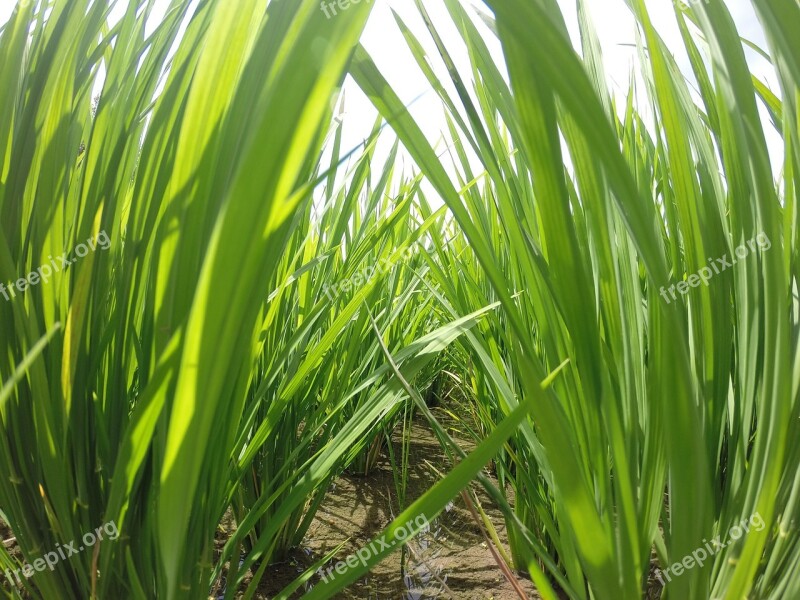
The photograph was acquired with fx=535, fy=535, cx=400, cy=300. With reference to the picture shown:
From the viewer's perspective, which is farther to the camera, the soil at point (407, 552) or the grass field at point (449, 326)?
the soil at point (407, 552)

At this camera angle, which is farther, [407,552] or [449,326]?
[407,552]

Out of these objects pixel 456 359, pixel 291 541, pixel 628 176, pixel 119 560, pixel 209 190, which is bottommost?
pixel 291 541

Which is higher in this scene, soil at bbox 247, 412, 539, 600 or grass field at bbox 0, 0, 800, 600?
grass field at bbox 0, 0, 800, 600

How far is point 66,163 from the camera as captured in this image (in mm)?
443

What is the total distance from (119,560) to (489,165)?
46 cm

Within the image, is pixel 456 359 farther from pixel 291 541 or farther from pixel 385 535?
pixel 385 535

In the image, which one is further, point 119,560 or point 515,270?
point 515,270

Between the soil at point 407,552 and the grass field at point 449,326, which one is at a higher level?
the grass field at point 449,326

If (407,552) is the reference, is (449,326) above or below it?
above

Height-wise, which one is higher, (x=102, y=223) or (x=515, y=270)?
(x=102, y=223)

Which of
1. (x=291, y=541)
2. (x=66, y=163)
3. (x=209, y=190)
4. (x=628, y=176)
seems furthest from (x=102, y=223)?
(x=291, y=541)

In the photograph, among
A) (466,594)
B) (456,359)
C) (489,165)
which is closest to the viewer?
(489,165)

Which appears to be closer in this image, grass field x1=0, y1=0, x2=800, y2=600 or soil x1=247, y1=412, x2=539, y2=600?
grass field x1=0, y1=0, x2=800, y2=600

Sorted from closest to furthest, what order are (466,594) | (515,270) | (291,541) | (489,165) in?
(489,165), (515,270), (466,594), (291,541)
